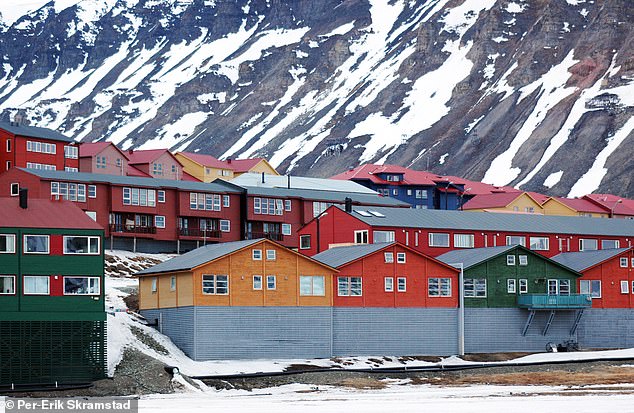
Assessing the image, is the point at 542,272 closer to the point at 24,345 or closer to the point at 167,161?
the point at 24,345

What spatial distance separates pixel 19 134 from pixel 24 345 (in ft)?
194

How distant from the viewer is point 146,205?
110625 mm

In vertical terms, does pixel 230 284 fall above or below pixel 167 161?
below

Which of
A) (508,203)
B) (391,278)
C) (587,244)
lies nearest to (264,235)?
(587,244)

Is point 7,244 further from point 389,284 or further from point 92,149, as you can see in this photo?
point 92,149

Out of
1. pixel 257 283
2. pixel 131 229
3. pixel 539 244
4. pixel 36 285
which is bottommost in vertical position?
pixel 36 285

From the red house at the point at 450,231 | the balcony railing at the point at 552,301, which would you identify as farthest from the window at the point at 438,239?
the balcony railing at the point at 552,301

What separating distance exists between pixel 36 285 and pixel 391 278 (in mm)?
26083

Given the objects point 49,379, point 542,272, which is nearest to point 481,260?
point 542,272

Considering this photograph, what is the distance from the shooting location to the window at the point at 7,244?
2670 inches

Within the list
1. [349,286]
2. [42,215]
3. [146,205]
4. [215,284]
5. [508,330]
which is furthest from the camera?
[146,205]

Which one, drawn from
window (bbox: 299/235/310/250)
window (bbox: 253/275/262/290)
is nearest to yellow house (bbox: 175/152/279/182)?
window (bbox: 299/235/310/250)

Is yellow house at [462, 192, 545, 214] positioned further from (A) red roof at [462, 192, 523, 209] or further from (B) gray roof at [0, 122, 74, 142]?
(B) gray roof at [0, 122, 74, 142]

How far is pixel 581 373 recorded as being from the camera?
7525cm
